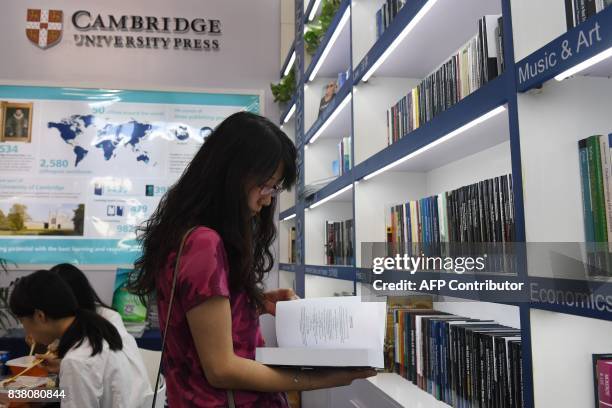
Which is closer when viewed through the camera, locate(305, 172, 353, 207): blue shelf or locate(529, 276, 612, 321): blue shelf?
locate(529, 276, 612, 321): blue shelf

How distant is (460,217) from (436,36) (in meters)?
0.80

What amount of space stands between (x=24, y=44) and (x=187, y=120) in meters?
1.53

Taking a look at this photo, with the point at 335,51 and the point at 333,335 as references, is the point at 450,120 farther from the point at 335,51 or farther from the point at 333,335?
the point at 335,51

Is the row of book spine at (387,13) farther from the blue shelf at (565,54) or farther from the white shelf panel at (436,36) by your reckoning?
the blue shelf at (565,54)

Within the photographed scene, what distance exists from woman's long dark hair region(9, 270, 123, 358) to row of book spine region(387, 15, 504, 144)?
142 cm

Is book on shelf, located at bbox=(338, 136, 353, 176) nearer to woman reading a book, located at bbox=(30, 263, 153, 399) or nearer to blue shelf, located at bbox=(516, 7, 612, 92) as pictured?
woman reading a book, located at bbox=(30, 263, 153, 399)

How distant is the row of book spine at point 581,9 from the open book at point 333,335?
0.72 metres

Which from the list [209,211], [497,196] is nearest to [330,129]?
[497,196]

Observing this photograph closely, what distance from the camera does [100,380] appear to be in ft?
5.89

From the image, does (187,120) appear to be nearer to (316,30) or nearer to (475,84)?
(316,30)

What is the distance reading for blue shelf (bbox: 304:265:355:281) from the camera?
2.37 m

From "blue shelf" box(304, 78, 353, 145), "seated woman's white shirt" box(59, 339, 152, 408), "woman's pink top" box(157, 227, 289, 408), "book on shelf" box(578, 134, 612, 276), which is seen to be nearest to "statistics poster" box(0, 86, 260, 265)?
"blue shelf" box(304, 78, 353, 145)

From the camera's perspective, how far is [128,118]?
14.5 ft

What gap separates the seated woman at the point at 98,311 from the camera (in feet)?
6.44
